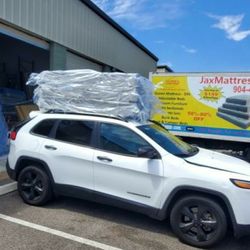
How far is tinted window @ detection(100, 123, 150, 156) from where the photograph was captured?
209 inches

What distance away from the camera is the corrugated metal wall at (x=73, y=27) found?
10695mm

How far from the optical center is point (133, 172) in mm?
5125

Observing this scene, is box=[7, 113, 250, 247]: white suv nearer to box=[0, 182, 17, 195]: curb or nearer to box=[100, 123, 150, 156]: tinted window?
box=[100, 123, 150, 156]: tinted window

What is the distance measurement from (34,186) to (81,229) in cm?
135

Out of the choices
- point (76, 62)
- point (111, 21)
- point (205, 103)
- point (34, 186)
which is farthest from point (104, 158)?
point (111, 21)

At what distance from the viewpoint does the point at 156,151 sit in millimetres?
5094

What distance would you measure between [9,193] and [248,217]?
13.5ft

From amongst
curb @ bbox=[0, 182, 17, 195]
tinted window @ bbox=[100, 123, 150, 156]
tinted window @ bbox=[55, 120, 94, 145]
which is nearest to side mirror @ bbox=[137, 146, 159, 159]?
tinted window @ bbox=[100, 123, 150, 156]

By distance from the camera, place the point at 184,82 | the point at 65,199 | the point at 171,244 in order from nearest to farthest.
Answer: the point at 171,244, the point at 65,199, the point at 184,82

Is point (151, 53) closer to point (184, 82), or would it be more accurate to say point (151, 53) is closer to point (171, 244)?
point (184, 82)

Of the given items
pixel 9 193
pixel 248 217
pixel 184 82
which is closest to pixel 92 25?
pixel 184 82

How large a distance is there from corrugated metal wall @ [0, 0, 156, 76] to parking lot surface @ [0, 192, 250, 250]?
A: 6136 millimetres

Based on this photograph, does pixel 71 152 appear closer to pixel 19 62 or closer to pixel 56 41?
pixel 56 41

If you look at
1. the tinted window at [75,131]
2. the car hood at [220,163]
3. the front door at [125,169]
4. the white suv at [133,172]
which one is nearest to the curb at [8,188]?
the white suv at [133,172]
